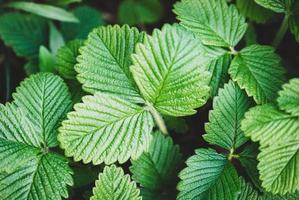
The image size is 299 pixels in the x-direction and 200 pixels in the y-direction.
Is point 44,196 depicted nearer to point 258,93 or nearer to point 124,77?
point 124,77

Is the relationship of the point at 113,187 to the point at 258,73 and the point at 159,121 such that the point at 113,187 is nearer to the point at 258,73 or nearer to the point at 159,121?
the point at 159,121

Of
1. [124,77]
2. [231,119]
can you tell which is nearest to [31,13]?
[124,77]

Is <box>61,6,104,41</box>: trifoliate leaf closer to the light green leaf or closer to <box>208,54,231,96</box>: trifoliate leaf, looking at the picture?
the light green leaf

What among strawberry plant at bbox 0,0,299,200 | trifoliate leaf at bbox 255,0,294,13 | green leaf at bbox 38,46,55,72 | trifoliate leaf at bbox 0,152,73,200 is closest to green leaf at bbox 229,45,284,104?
strawberry plant at bbox 0,0,299,200

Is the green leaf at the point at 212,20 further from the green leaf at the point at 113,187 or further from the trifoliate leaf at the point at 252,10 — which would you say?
the green leaf at the point at 113,187

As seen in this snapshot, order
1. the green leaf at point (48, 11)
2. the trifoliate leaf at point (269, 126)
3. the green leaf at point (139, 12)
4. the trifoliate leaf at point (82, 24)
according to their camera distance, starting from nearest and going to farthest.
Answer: the trifoliate leaf at point (269, 126)
the green leaf at point (48, 11)
the trifoliate leaf at point (82, 24)
the green leaf at point (139, 12)

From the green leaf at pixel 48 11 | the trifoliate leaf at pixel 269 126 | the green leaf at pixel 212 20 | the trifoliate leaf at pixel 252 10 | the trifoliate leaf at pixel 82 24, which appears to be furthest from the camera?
the trifoliate leaf at pixel 82 24

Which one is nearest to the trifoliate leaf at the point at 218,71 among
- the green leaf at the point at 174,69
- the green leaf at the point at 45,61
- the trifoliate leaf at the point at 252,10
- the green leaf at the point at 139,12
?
the green leaf at the point at 174,69
